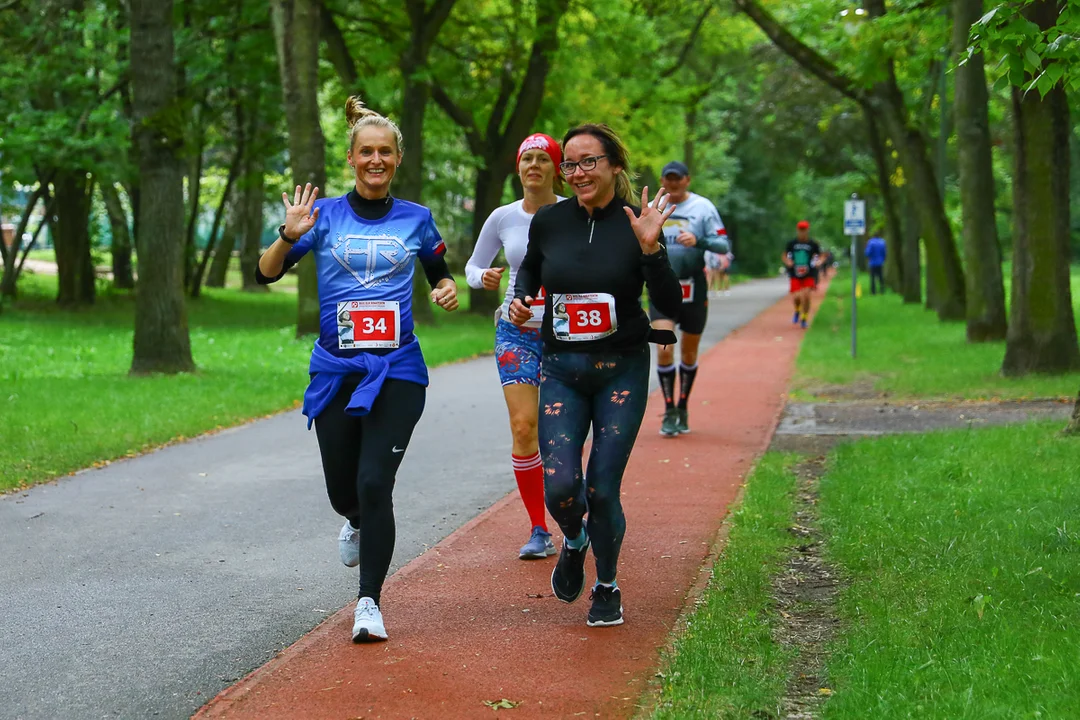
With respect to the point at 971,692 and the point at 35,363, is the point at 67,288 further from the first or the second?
the point at 971,692

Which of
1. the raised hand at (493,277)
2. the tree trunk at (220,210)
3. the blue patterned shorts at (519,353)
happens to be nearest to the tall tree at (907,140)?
the tree trunk at (220,210)

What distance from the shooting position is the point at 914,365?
58.0 ft

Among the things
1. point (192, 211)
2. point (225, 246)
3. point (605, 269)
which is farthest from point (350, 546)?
point (225, 246)

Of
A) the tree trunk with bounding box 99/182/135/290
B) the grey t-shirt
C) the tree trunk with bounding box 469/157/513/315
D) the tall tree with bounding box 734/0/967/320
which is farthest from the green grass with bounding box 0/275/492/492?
the tall tree with bounding box 734/0/967/320

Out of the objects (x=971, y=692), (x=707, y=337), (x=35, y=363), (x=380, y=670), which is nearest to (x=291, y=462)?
(x=380, y=670)

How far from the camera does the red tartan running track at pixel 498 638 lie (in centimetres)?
475

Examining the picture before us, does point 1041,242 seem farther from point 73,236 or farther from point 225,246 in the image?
point 225,246

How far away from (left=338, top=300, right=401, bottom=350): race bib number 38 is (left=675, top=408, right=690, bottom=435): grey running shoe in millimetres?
6614

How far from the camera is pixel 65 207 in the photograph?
31703 millimetres

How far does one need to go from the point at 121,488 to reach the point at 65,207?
78.8 feet

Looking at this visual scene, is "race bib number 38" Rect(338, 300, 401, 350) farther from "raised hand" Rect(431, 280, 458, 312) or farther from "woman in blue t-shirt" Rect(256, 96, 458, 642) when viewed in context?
"raised hand" Rect(431, 280, 458, 312)

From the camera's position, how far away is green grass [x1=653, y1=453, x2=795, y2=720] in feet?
15.2

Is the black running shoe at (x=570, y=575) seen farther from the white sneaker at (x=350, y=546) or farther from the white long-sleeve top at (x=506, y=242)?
the white long-sleeve top at (x=506, y=242)

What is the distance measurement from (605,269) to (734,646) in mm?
1535
